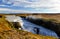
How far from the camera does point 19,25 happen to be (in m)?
3.51

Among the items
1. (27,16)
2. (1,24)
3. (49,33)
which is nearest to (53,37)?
(49,33)

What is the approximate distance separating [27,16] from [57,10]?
2.31ft

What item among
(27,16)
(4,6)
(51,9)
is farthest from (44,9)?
(4,6)

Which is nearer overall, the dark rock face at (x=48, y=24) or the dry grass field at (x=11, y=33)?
the dry grass field at (x=11, y=33)

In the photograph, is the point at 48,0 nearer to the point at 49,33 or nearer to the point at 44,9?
the point at 44,9

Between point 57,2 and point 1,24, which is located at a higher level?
point 57,2

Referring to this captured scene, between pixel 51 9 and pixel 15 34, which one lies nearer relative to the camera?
pixel 15 34

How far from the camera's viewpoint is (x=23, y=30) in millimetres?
3510

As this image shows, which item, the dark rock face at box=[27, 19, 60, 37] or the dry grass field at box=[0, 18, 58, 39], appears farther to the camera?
the dark rock face at box=[27, 19, 60, 37]

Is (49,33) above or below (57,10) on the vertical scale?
below

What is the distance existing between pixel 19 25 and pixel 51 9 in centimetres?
82

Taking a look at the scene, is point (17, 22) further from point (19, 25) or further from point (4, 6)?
point (4, 6)

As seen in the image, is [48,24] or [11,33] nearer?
[11,33]

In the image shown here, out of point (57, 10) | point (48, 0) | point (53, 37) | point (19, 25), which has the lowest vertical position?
point (53, 37)
